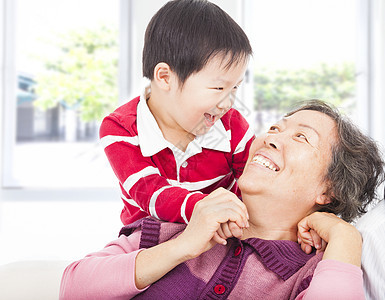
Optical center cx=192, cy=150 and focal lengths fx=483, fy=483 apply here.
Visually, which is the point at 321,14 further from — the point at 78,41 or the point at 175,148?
the point at 175,148

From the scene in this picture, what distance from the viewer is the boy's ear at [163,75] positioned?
159 cm

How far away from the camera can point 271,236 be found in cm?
144

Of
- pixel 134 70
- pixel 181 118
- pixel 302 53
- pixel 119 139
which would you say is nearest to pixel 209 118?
pixel 181 118

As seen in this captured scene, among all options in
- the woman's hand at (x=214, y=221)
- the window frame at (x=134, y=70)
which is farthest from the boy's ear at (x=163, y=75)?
the window frame at (x=134, y=70)

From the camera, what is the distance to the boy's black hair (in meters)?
1.51

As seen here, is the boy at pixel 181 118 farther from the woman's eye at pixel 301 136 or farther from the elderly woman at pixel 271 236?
the woman's eye at pixel 301 136

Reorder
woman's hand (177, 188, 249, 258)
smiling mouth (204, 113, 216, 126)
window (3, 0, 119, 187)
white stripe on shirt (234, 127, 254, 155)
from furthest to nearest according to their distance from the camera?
window (3, 0, 119, 187)
white stripe on shirt (234, 127, 254, 155)
smiling mouth (204, 113, 216, 126)
woman's hand (177, 188, 249, 258)

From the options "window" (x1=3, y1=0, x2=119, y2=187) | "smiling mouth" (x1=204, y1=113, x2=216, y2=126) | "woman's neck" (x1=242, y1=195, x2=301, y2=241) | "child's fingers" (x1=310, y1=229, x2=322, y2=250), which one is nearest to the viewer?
"child's fingers" (x1=310, y1=229, x2=322, y2=250)

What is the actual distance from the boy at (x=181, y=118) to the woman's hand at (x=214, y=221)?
165 mm

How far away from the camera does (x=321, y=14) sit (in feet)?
13.8

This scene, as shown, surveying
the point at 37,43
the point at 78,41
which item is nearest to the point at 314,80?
the point at 78,41

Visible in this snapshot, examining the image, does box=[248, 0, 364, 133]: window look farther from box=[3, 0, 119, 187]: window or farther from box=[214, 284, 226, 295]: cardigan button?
box=[214, 284, 226, 295]: cardigan button

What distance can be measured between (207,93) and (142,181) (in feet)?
1.14

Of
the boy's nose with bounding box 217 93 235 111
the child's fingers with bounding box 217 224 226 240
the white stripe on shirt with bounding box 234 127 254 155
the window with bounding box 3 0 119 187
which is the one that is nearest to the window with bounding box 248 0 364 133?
the window with bounding box 3 0 119 187
